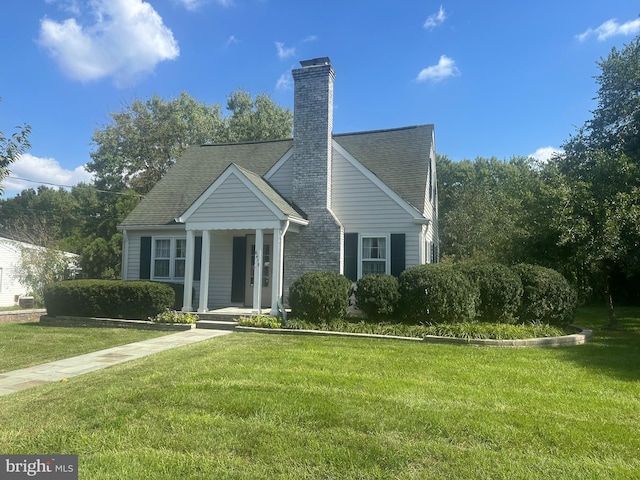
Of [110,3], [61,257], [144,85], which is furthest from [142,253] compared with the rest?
[144,85]

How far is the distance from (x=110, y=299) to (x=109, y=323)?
28.0 inches

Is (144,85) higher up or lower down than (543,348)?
higher up

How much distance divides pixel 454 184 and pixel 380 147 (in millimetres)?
29151

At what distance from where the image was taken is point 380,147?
15.6 meters

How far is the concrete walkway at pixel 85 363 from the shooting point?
6.27m

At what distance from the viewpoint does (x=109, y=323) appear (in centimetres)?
1216

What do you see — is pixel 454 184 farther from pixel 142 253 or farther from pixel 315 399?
pixel 315 399

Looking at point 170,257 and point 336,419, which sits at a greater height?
point 170,257

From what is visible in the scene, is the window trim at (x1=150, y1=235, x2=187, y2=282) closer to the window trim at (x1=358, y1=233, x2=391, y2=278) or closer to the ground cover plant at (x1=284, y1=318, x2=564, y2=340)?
the ground cover plant at (x1=284, y1=318, x2=564, y2=340)

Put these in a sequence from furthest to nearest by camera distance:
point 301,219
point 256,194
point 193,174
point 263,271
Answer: point 193,174
point 263,271
point 301,219
point 256,194

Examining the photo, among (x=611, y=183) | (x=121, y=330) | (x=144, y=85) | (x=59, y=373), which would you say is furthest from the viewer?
(x=144, y=85)

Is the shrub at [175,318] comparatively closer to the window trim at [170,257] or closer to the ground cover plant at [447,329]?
the ground cover plant at [447,329]

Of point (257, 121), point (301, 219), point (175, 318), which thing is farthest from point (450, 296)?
point (257, 121)

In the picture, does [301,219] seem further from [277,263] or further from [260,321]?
[260,321]
